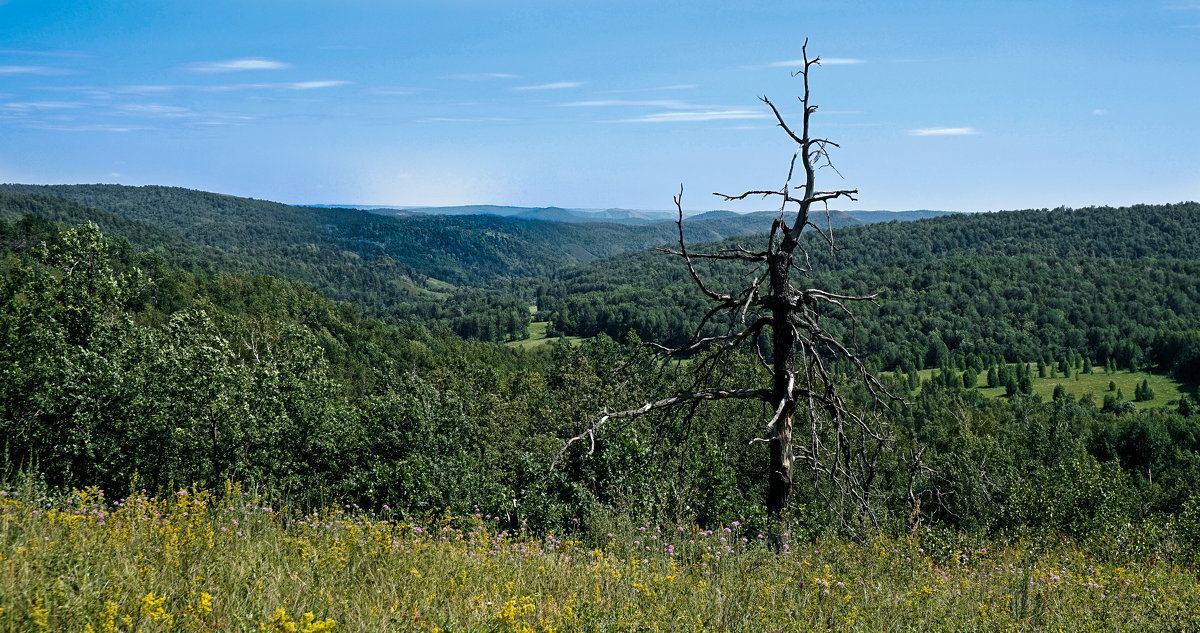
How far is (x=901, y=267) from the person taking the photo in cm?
18350

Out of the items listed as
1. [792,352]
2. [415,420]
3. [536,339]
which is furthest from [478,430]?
[536,339]

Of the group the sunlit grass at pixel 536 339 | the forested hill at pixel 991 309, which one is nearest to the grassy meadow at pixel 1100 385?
the forested hill at pixel 991 309

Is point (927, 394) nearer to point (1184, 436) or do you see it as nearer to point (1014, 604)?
point (1184, 436)

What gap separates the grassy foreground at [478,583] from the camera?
3.29 m

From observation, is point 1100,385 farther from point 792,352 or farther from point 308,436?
point 792,352

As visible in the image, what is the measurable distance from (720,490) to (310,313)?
92651mm

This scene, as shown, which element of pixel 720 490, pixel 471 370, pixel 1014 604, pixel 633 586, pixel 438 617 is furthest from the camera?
pixel 471 370

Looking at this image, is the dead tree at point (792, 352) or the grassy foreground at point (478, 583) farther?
the dead tree at point (792, 352)

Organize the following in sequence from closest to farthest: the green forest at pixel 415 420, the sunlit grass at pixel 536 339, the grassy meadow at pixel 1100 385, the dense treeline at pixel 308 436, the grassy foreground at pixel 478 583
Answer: the grassy foreground at pixel 478 583
the dense treeline at pixel 308 436
the green forest at pixel 415 420
the grassy meadow at pixel 1100 385
the sunlit grass at pixel 536 339

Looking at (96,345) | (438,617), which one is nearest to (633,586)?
(438,617)

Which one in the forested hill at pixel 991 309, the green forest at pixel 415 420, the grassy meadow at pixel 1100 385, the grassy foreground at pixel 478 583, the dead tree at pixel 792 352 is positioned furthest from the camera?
the forested hill at pixel 991 309

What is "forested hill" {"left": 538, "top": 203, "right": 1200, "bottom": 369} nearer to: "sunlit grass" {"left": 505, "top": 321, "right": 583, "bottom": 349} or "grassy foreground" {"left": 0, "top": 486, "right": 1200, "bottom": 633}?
"sunlit grass" {"left": 505, "top": 321, "right": 583, "bottom": 349}

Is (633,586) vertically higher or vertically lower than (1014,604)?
higher

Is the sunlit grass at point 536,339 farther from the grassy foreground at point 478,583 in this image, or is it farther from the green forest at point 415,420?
the grassy foreground at point 478,583
